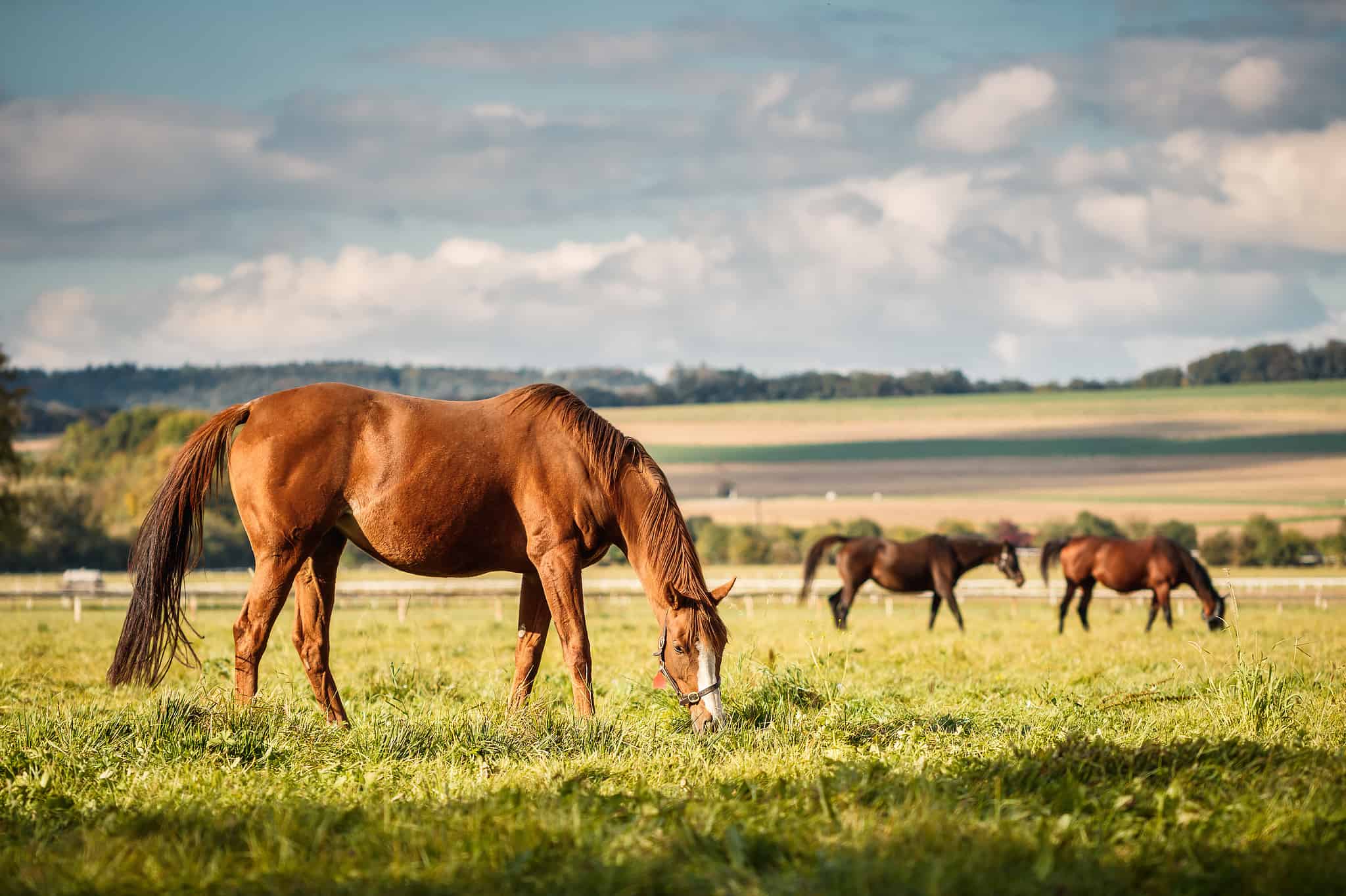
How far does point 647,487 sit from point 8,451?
39.0m

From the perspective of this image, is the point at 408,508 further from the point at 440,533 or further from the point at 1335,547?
the point at 1335,547

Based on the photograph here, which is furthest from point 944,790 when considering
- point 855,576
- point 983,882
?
point 855,576

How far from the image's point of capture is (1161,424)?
288ft

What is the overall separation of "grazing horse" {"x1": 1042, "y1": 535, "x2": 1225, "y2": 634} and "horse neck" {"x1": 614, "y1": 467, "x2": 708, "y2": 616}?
15.7 metres

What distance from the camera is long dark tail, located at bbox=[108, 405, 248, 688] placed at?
831 centimetres

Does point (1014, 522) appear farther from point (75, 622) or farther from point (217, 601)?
point (75, 622)

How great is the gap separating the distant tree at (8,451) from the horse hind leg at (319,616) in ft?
121

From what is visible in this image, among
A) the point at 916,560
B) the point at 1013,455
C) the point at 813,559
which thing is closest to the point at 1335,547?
the point at 1013,455

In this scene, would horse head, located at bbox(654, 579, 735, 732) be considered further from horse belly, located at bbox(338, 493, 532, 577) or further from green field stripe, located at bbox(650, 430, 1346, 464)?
green field stripe, located at bbox(650, 430, 1346, 464)

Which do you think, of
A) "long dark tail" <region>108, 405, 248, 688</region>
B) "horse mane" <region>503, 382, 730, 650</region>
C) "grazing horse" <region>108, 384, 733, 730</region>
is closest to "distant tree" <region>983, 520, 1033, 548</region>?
"horse mane" <region>503, 382, 730, 650</region>

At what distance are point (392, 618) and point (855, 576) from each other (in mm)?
11850

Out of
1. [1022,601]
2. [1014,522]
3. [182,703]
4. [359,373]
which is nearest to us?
[182,703]

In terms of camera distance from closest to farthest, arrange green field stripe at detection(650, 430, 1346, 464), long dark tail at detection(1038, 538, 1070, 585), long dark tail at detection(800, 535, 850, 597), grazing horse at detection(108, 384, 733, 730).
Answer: grazing horse at detection(108, 384, 733, 730) < long dark tail at detection(800, 535, 850, 597) < long dark tail at detection(1038, 538, 1070, 585) < green field stripe at detection(650, 430, 1346, 464)

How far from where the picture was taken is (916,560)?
25891mm
